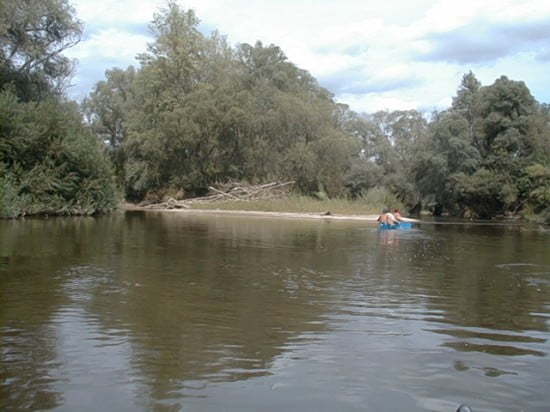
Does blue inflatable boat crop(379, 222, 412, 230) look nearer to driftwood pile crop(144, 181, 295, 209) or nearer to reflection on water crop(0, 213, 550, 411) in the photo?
reflection on water crop(0, 213, 550, 411)

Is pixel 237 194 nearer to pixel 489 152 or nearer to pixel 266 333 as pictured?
pixel 489 152

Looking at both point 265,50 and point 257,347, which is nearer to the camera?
point 257,347

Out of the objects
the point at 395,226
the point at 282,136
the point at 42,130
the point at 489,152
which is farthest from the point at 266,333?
the point at 489,152

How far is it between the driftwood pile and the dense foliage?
13.3 metres

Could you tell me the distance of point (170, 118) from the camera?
6022 cm

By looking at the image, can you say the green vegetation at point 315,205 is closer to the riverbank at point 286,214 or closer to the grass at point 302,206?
the grass at point 302,206

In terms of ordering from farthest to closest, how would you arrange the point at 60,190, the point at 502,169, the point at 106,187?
the point at 502,169
the point at 106,187
the point at 60,190

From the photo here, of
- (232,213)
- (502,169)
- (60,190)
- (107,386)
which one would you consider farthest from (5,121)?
(502,169)

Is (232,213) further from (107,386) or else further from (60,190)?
(107,386)

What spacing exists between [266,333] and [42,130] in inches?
1298

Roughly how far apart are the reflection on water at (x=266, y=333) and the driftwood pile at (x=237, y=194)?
38952mm

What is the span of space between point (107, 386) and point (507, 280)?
11.9 meters

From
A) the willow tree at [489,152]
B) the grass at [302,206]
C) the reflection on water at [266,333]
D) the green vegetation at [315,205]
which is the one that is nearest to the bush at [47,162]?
the grass at [302,206]

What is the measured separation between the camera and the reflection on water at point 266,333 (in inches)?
259
